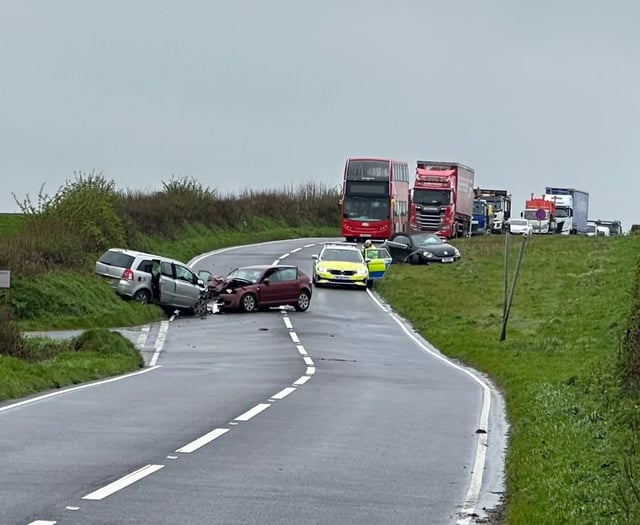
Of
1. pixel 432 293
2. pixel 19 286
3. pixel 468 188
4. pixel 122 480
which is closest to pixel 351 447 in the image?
pixel 122 480

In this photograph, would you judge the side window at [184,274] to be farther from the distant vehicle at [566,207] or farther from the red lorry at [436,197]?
the distant vehicle at [566,207]

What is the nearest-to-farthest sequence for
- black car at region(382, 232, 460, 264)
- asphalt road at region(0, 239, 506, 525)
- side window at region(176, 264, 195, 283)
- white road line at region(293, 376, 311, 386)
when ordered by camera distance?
1. asphalt road at region(0, 239, 506, 525)
2. white road line at region(293, 376, 311, 386)
3. side window at region(176, 264, 195, 283)
4. black car at region(382, 232, 460, 264)

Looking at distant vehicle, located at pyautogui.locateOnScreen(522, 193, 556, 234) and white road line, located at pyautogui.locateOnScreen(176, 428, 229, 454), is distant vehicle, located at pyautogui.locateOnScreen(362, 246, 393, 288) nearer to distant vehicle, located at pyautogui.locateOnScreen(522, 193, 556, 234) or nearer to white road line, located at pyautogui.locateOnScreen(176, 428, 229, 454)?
distant vehicle, located at pyautogui.locateOnScreen(522, 193, 556, 234)

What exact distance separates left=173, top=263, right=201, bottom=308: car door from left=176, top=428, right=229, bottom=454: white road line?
27464 mm

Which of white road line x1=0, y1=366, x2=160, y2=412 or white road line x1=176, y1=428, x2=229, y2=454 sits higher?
white road line x1=176, y1=428, x2=229, y2=454

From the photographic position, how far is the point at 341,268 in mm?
52219

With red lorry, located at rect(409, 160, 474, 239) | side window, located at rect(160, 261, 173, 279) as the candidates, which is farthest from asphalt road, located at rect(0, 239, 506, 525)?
red lorry, located at rect(409, 160, 474, 239)

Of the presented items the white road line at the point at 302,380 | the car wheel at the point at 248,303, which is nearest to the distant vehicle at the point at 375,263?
the car wheel at the point at 248,303

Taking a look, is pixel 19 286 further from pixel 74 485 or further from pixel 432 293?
pixel 74 485

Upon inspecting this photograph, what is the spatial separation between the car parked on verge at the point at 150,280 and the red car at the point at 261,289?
0.97m

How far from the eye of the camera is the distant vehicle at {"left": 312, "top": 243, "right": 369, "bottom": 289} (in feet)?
172

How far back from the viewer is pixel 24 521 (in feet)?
29.8

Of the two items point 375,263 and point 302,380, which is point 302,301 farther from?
point 302,380

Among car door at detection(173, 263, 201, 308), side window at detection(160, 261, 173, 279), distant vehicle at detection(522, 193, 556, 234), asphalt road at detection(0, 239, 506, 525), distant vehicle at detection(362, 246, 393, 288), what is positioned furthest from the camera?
distant vehicle at detection(522, 193, 556, 234)
